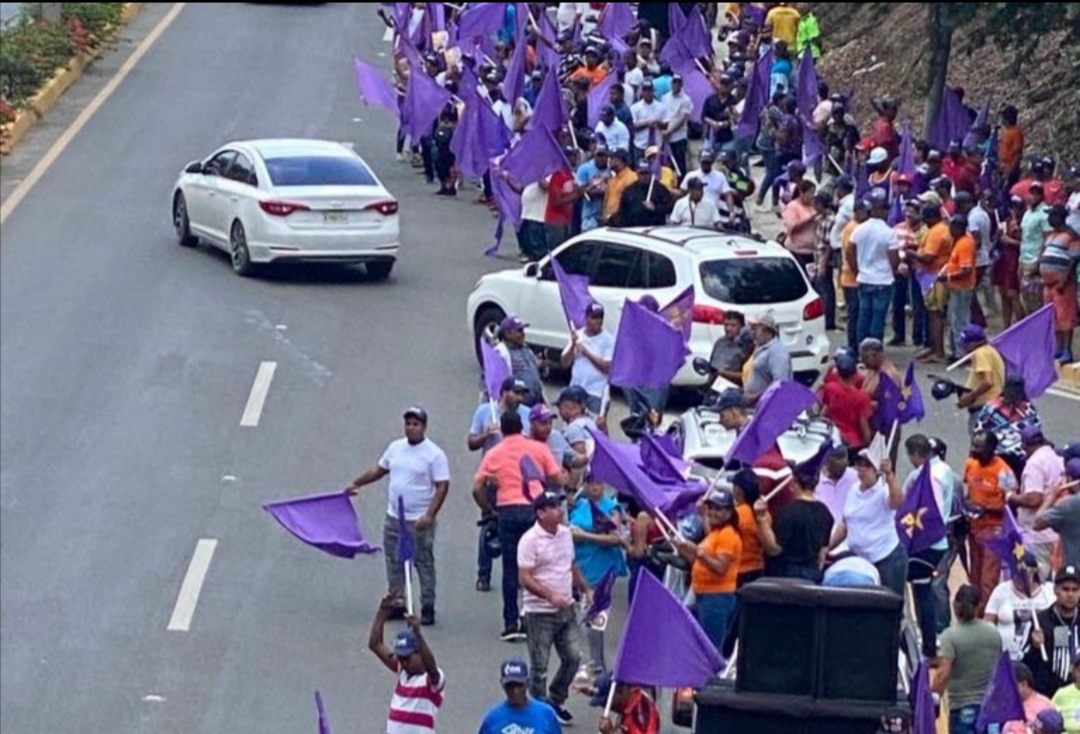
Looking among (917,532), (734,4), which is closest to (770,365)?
(917,532)

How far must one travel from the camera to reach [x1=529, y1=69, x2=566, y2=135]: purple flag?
1137 inches

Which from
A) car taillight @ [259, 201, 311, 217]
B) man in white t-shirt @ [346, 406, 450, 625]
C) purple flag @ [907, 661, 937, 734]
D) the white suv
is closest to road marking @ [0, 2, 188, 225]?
car taillight @ [259, 201, 311, 217]

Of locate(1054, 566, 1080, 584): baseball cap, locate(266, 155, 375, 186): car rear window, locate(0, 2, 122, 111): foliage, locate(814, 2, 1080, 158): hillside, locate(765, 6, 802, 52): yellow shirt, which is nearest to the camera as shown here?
locate(1054, 566, 1080, 584): baseball cap

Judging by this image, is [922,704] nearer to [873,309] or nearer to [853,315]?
[873,309]

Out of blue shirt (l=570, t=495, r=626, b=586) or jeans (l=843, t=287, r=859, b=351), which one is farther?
jeans (l=843, t=287, r=859, b=351)

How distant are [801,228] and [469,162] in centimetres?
624

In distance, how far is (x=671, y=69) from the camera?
107ft

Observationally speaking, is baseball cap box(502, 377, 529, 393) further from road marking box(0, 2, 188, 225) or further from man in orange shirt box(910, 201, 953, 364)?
road marking box(0, 2, 188, 225)

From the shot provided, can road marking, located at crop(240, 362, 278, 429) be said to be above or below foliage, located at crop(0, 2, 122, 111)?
above

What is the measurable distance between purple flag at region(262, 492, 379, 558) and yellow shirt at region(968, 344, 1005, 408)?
188 inches

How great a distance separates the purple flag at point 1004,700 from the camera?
13.6 metres

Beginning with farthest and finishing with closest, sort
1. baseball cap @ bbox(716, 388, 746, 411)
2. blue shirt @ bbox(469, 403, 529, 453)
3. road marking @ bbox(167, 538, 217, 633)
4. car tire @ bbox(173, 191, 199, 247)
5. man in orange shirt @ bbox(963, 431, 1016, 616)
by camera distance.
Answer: car tire @ bbox(173, 191, 199, 247) < road marking @ bbox(167, 538, 217, 633) < blue shirt @ bbox(469, 403, 529, 453) < baseball cap @ bbox(716, 388, 746, 411) < man in orange shirt @ bbox(963, 431, 1016, 616)

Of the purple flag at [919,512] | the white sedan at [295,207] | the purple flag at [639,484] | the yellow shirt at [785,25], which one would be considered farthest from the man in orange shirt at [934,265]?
the yellow shirt at [785,25]

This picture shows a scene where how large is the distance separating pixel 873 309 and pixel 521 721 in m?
11.6
